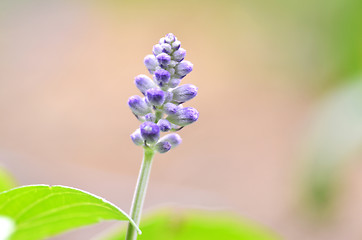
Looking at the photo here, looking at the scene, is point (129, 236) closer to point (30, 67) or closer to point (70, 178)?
point (70, 178)

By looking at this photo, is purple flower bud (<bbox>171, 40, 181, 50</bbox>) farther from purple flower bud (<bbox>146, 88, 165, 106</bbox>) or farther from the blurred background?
the blurred background

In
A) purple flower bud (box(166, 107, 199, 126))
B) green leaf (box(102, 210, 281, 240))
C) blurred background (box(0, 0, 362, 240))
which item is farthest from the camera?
blurred background (box(0, 0, 362, 240))

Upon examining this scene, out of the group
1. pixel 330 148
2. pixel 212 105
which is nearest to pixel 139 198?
pixel 330 148

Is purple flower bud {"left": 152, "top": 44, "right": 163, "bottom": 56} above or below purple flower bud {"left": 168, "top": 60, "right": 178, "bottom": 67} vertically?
above

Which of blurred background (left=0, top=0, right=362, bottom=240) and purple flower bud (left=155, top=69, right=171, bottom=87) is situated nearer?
purple flower bud (left=155, top=69, right=171, bottom=87)

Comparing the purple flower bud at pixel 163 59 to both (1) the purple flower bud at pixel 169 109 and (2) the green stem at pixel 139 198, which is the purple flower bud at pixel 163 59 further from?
(2) the green stem at pixel 139 198

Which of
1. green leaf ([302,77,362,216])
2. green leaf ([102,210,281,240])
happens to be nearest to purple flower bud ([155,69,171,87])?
green leaf ([102,210,281,240])

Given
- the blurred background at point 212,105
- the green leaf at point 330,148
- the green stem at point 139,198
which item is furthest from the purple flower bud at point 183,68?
the green leaf at point 330,148

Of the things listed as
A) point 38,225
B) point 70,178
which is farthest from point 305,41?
point 38,225
